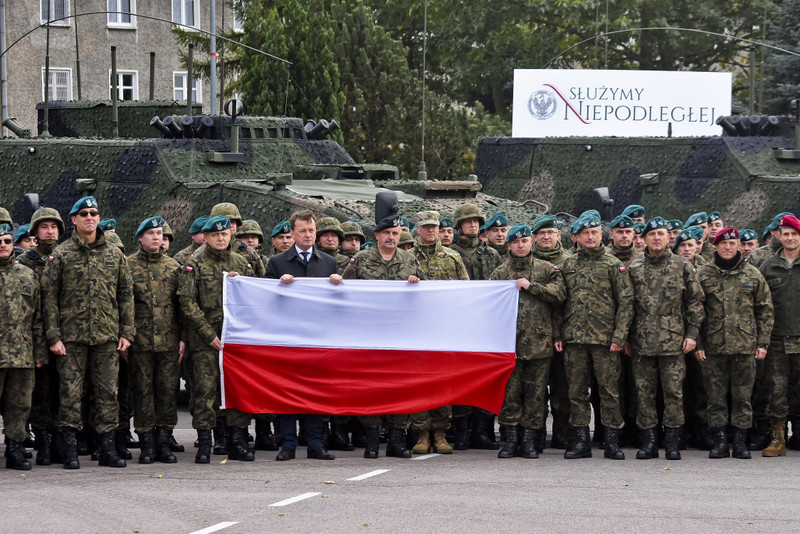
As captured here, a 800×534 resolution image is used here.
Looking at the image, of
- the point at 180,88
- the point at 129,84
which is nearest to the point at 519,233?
the point at 129,84

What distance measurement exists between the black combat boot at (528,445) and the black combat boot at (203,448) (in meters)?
2.16

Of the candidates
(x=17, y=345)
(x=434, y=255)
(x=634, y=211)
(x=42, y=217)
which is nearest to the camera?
(x=17, y=345)

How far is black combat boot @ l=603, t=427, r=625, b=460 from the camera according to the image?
410 inches

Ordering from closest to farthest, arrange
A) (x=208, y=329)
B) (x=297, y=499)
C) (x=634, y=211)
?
1. (x=297, y=499)
2. (x=208, y=329)
3. (x=634, y=211)

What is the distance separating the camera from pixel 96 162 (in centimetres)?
1639

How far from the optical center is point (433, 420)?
423 inches

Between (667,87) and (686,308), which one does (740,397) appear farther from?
(667,87)

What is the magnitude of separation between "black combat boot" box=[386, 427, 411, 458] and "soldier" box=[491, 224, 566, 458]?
674mm

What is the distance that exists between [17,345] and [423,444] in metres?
2.87

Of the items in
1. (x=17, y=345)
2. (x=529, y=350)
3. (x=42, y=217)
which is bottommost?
(x=529, y=350)

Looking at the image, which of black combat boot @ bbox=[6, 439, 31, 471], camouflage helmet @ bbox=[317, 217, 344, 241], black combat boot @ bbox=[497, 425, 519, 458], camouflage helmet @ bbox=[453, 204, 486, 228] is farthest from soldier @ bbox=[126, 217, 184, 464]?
camouflage helmet @ bbox=[453, 204, 486, 228]

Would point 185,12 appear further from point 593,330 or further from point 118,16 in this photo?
point 593,330

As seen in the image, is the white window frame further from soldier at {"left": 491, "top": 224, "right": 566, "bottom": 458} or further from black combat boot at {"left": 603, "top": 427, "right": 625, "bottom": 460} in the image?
black combat boot at {"left": 603, "top": 427, "right": 625, "bottom": 460}

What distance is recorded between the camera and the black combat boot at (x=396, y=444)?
34.3 ft
